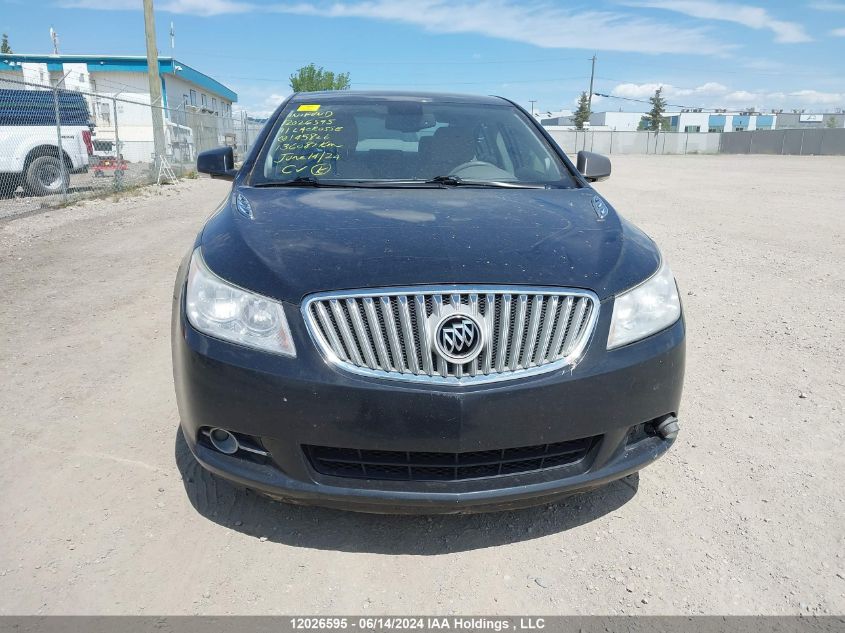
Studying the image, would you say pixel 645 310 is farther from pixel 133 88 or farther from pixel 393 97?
pixel 133 88

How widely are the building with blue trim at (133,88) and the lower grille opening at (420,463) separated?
2253 centimetres

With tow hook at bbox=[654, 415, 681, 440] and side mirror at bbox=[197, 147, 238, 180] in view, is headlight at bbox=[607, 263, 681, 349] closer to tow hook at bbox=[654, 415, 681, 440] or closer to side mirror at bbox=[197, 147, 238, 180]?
tow hook at bbox=[654, 415, 681, 440]

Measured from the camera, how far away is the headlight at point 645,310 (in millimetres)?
2299

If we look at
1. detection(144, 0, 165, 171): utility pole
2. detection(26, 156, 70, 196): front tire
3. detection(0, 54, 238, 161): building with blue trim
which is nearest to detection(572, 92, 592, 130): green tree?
detection(0, 54, 238, 161): building with blue trim

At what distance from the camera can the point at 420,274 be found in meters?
2.21

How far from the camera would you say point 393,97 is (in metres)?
4.04

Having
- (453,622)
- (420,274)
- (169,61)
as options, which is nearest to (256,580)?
(453,622)

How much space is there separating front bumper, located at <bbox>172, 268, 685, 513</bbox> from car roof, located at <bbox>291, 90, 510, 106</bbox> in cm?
216

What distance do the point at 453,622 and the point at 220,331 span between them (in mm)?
1202

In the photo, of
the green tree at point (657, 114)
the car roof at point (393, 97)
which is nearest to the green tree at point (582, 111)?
the green tree at point (657, 114)

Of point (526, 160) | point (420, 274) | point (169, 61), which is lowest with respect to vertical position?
point (420, 274)

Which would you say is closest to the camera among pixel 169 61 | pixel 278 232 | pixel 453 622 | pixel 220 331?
pixel 453 622

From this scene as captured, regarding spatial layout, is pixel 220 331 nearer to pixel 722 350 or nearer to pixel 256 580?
pixel 256 580

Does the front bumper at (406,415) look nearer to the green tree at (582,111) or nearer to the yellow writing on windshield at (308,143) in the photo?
the yellow writing on windshield at (308,143)
